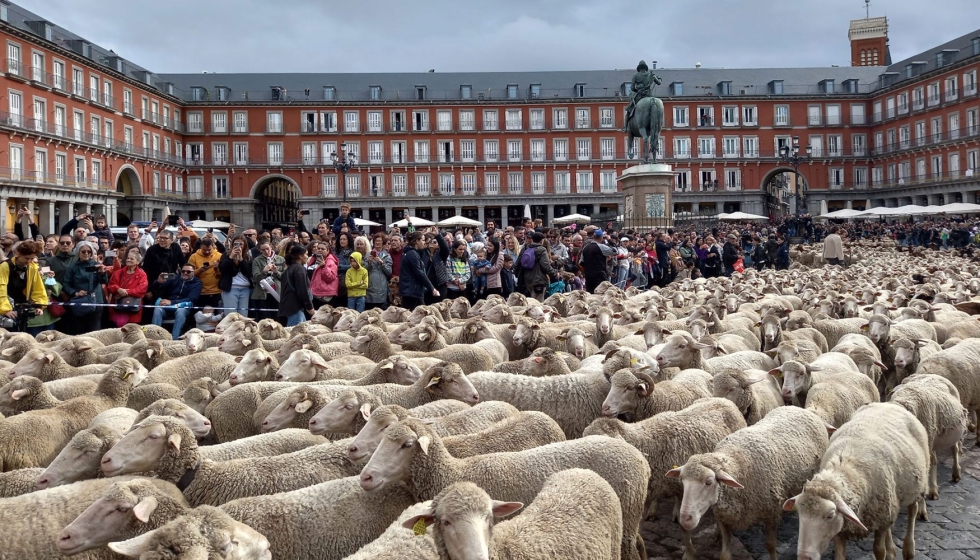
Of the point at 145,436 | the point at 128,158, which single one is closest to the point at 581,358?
the point at 145,436

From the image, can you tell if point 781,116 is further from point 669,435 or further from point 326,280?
point 669,435

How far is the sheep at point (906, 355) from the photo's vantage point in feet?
28.4

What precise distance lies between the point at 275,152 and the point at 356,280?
57.8 metres

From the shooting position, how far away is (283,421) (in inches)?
252

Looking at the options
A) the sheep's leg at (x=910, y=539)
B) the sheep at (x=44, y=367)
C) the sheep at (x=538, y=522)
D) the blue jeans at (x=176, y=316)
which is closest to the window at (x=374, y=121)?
the blue jeans at (x=176, y=316)

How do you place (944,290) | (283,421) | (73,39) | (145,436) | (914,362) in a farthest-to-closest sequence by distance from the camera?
1. (73,39)
2. (944,290)
3. (914,362)
4. (283,421)
5. (145,436)

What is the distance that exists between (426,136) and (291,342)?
60.9 m

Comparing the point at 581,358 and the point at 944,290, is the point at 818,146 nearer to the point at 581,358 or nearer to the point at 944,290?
the point at 944,290

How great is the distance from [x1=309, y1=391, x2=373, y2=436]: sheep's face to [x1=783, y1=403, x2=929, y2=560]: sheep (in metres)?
3.07

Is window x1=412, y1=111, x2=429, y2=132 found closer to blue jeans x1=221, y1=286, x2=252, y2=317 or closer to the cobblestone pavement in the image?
blue jeans x1=221, y1=286, x2=252, y2=317

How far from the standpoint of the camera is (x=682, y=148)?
69.1 meters

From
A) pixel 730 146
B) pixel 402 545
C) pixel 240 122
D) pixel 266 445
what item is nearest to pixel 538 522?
pixel 402 545

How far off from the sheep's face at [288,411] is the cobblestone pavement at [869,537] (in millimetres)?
2860

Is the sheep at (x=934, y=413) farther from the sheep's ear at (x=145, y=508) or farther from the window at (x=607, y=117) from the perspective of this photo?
the window at (x=607, y=117)
